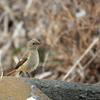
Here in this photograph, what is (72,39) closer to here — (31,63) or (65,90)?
(31,63)

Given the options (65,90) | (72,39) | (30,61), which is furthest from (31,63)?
(72,39)

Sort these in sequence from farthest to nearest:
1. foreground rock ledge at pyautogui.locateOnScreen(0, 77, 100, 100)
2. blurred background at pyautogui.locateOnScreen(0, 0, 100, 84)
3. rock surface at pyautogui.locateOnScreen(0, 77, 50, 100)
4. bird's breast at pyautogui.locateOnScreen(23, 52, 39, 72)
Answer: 1. blurred background at pyautogui.locateOnScreen(0, 0, 100, 84)
2. bird's breast at pyautogui.locateOnScreen(23, 52, 39, 72)
3. foreground rock ledge at pyautogui.locateOnScreen(0, 77, 100, 100)
4. rock surface at pyautogui.locateOnScreen(0, 77, 50, 100)

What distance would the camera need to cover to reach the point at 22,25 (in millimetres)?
6938

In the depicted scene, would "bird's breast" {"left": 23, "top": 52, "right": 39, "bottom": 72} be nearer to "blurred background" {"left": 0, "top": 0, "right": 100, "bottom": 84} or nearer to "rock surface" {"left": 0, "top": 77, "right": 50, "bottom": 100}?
"rock surface" {"left": 0, "top": 77, "right": 50, "bottom": 100}

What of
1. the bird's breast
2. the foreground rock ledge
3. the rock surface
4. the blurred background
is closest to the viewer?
the rock surface

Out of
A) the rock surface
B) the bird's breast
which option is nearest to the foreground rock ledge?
the rock surface

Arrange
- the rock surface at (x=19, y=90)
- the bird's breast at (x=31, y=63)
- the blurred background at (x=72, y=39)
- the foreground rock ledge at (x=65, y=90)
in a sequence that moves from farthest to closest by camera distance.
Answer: the blurred background at (x=72, y=39), the bird's breast at (x=31, y=63), the foreground rock ledge at (x=65, y=90), the rock surface at (x=19, y=90)

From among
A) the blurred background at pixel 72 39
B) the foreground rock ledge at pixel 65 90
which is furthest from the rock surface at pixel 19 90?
the blurred background at pixel 72 39

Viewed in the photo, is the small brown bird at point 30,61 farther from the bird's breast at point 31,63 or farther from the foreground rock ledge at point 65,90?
the foreground rock ledge at point 65,90

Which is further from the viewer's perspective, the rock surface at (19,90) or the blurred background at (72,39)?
the blurred background at (72,39)

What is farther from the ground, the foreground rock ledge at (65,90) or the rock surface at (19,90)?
the rock surface at (19,90)

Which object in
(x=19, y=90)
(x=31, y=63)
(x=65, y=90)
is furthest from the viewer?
(x=31, y=63)

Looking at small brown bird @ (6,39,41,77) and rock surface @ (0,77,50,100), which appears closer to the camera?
rock surface @ (0,77,50,100)

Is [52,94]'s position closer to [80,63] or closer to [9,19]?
[80,63]
